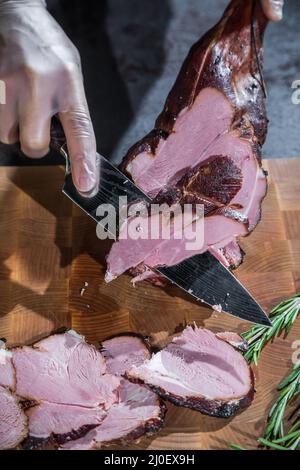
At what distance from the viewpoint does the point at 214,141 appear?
2.56m

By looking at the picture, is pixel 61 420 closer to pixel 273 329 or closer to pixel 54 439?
pixel 54 439

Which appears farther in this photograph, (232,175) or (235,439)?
(232,175)

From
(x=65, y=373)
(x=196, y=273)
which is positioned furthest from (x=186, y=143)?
(x=65, y=373)

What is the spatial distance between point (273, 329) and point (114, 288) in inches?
26.4

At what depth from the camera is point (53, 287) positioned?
2.52 meters

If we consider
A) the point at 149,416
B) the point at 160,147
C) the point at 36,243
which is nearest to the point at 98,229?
the point at 36,243

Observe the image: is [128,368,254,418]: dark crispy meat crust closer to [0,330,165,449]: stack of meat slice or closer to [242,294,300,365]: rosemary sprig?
[0,330,165,449]: stack of meat slice

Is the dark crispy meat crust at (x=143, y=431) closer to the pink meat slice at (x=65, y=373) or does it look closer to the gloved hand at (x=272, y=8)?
the pink meat slice at (x=65, y=373)

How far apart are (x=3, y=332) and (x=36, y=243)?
432 mm

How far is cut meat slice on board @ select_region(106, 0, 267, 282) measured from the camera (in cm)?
244

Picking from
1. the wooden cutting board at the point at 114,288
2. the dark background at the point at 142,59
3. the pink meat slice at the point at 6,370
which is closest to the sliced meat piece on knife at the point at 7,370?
the pink meat slice at the point at 6,370

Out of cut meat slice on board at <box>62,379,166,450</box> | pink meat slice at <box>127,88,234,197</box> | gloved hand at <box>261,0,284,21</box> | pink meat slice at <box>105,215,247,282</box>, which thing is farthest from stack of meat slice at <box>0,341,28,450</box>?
gloved hand at <box>261,0,284,21</box>

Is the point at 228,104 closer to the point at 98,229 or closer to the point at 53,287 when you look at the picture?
the point at 98,229
